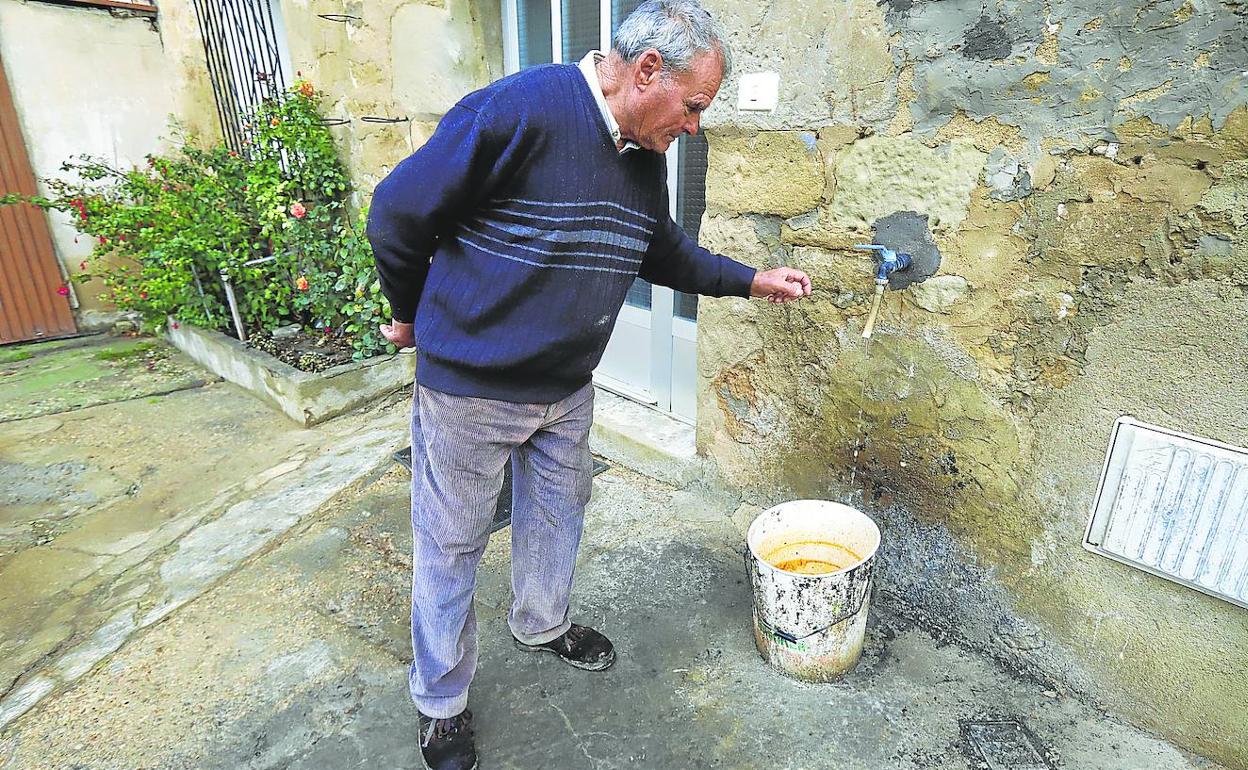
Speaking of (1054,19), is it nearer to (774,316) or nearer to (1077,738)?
(774,316)

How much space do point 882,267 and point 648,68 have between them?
896 mm

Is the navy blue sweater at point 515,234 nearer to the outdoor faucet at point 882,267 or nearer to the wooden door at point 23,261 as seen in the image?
the outdoor faucet at point 882,267

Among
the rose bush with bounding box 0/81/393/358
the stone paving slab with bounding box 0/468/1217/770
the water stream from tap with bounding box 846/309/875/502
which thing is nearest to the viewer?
the stone paving slab with bounding box 0/468/1217/770

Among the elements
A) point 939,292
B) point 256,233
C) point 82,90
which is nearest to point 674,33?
point 939,292

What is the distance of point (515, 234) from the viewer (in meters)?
1.49

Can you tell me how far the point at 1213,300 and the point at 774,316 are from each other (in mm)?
1167

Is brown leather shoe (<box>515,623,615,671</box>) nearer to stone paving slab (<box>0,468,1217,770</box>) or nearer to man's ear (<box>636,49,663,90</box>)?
stone paving slab (<box>0,468,1217,770</box>)

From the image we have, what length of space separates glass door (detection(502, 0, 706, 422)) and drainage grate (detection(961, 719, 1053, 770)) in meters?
1.65

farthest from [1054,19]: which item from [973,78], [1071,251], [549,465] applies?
[549,465]

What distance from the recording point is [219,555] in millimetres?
2648

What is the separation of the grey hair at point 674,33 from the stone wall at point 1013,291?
74cm

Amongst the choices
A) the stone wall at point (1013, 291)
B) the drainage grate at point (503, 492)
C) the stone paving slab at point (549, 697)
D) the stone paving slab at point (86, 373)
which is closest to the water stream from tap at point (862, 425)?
the stone wall at point (1013, 291)

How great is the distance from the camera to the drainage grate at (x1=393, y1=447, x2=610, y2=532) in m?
2.82

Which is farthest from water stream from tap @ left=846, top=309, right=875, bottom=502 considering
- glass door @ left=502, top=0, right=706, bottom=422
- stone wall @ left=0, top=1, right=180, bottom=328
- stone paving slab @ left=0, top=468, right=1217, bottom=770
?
stone wall @ left=0, top=1, right=180, bottom=328
